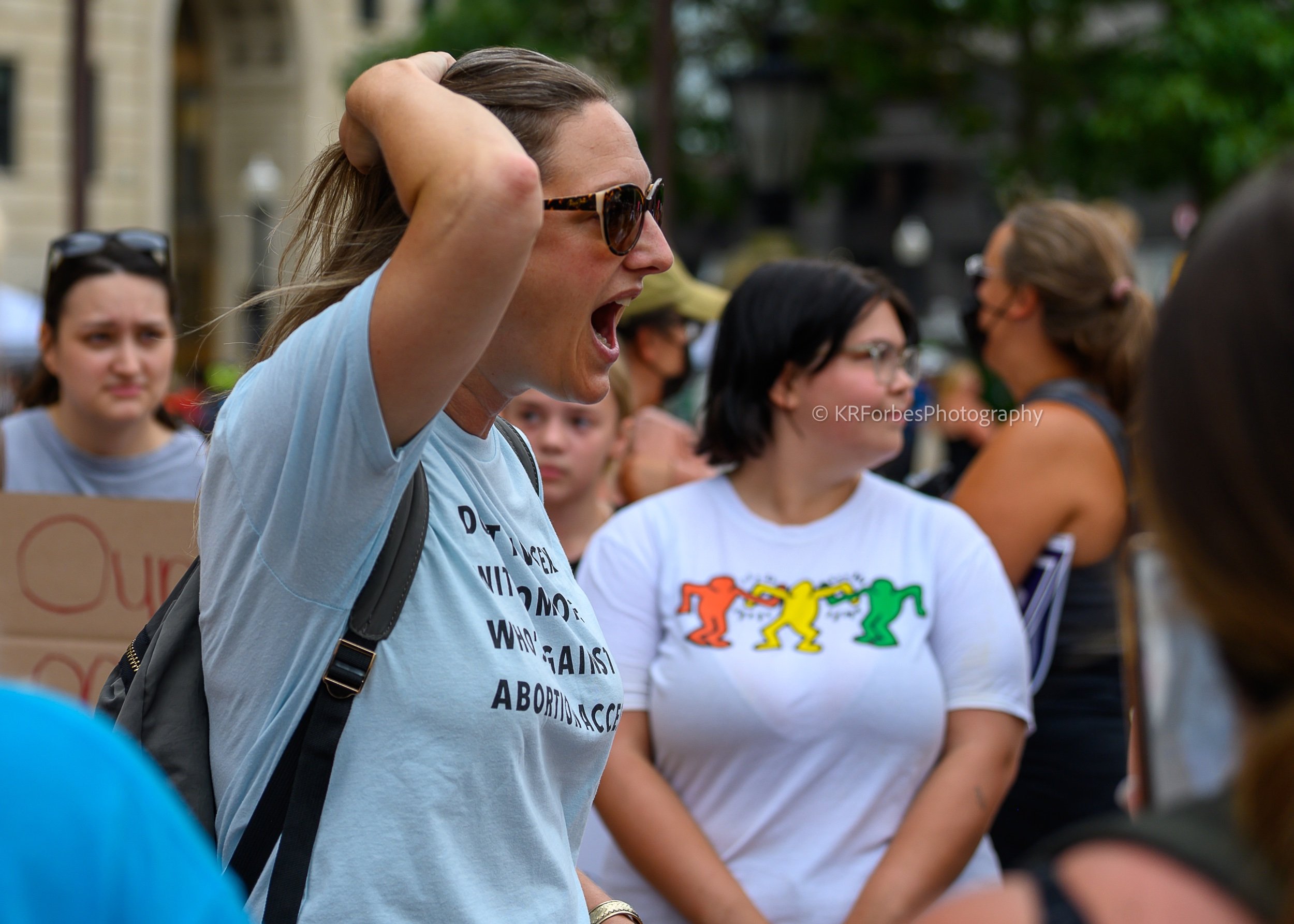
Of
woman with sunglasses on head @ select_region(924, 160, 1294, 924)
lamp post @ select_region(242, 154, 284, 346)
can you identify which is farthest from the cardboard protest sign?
woman with sunglasses on head @ select_region(924, 160, 1294, 924)

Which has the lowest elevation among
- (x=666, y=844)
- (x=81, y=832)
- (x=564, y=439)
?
(x=666, y=844)

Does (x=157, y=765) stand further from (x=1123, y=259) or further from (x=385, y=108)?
(x=1123, y=259)

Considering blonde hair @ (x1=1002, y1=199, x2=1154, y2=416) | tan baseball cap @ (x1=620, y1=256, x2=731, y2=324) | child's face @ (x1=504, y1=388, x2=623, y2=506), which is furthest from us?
tan baseball cap @ (x1=620, y1=256, x2=731, y2=324)

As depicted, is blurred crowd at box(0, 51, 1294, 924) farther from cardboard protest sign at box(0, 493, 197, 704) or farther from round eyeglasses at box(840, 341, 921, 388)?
cardboard protest sign at box(0, 493, 197, 704)

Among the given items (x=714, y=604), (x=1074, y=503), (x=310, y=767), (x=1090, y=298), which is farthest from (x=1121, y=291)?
(x=310, y=767)

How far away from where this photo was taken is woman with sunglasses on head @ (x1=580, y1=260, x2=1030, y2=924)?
2861 mm

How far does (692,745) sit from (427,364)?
158cm

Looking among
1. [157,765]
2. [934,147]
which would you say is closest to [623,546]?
[157,765]

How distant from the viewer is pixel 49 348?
4203mm

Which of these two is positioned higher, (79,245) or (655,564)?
(79,245)

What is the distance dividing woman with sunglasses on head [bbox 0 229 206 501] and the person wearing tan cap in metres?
1.45

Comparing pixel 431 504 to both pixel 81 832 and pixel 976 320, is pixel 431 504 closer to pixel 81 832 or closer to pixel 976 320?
pixel 81 832

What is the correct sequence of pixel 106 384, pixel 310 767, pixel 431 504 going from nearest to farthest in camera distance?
pixel 310 767 < pixel 431 504 < pixel 106 384

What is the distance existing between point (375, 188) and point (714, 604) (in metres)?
1.41
